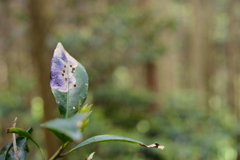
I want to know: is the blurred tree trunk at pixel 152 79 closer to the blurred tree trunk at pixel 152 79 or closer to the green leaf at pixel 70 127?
the blurred tree trunk at pixel 152 79

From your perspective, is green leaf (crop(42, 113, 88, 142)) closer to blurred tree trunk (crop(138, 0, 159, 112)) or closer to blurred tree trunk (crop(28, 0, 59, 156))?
blurred tree trunk (crop(28, 0, 59, 156))

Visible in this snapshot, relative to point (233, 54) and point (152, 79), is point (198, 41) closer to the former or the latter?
point (152, 79)

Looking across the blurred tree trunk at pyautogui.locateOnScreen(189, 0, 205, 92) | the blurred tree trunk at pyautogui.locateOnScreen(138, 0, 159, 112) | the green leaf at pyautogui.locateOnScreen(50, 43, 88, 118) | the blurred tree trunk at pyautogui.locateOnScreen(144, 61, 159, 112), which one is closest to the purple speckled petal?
the green leaf at pyautogui.locateOnScreen(50, 43, 88, 118)

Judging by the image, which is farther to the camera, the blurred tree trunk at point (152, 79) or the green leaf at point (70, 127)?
the blurred tree trunk at point (152, 79)

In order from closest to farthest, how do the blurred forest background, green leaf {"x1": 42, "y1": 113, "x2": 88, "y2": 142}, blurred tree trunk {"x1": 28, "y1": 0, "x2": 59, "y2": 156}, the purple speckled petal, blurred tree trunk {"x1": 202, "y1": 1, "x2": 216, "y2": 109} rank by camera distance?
green leaf {"x1": 42, "y1": 113, "x2": 88, "y2": 142}, the purple speckled petal, blurred tree trunk {"x1": 28, "y1": 0, "x2": 59, "y2": 156}, the blurred forest background, blurred tree trunk {"x1": 202, "y1": 1, "x2": 216, "y2": 109}

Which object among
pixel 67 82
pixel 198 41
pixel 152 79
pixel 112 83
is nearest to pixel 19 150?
pixel 67 82

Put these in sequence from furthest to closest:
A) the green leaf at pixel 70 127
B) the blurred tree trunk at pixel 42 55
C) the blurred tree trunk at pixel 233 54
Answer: the blurred tree trunk at pixel 233 54 → the blurred tree trunk at pixel 42 55 → the green leaf at pixel 70 127

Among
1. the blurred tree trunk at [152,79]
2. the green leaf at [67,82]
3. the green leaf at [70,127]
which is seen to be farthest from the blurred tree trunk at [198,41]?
the green leaf at [70,127]
